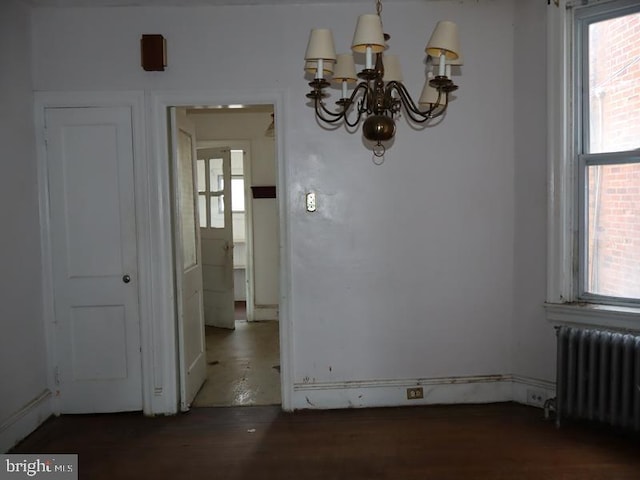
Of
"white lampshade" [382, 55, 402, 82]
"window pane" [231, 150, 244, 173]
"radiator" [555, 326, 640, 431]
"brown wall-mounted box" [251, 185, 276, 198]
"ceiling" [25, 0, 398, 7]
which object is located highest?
"ceiling" [25, 0, 398, 7]

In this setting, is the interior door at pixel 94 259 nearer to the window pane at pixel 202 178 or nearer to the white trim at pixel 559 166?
the window pane at pixel 202 178

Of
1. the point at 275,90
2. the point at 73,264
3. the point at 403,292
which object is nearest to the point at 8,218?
the point at 73,264

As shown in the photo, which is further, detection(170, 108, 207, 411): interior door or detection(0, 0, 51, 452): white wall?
detection(170, 108, 207, 411): interior door

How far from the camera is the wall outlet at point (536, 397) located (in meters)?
3.38

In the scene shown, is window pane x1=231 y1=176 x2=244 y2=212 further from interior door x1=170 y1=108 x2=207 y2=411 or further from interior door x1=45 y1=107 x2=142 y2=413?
interior door x1=45 y1=107 x2=142 y2=413

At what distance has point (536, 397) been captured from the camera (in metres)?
3.41

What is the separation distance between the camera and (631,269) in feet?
9.87

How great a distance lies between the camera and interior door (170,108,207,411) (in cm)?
350

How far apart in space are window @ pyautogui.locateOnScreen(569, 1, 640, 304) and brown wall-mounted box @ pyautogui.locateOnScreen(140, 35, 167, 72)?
2611 mm

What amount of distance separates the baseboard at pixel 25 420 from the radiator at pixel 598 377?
3.28m

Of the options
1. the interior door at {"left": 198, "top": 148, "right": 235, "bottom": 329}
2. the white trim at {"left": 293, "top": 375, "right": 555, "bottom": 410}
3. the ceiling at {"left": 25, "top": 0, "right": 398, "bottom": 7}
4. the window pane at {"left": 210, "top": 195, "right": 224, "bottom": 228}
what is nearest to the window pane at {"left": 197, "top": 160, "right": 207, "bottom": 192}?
the interior door at {"left": 198, "top": 148, "right": 235, "bottom": 329}

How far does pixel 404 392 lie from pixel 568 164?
1849 millimetres

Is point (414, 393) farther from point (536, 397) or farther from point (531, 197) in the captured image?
point (531, 197)

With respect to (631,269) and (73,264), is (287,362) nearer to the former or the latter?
(73,264)
